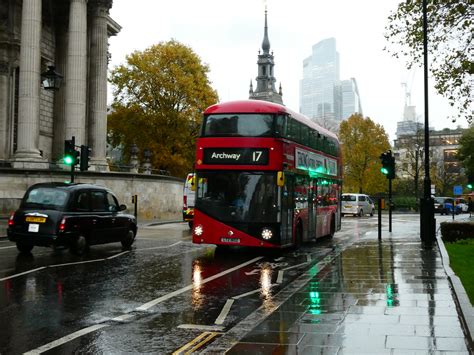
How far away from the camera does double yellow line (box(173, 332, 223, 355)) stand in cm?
600

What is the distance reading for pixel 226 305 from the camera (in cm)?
870

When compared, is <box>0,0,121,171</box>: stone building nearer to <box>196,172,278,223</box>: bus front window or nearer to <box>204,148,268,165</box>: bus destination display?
<box>204,148,268,165</box>: bus destination display

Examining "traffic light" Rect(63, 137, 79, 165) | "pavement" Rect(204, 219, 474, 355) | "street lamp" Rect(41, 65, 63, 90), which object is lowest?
"pavement" Rect(204, 219, 474, 355)

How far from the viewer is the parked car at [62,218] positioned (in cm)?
1385

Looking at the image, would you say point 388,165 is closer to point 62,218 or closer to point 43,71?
point 62,218

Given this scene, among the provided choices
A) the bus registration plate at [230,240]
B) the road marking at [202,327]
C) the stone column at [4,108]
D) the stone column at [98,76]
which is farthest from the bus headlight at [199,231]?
the stone column at [4,108]

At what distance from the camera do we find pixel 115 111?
53219 mm

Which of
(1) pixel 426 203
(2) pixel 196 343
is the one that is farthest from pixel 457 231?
(2) pixel 196 343

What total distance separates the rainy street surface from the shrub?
425cm

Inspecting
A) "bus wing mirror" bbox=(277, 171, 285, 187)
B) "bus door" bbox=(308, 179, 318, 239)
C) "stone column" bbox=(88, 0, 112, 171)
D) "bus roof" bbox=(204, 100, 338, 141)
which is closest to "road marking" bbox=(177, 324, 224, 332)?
"bus wing mirror" bbox=(277, 171, 285, 187)

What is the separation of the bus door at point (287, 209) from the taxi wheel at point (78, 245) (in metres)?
5.37

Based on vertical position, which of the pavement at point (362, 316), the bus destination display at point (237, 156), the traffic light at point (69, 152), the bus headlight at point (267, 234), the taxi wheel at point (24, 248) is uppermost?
the traffic light at point (69, 152)

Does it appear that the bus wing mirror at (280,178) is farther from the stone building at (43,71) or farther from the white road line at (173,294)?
the stone building at (43,71)

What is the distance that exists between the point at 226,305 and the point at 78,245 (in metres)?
6.99
